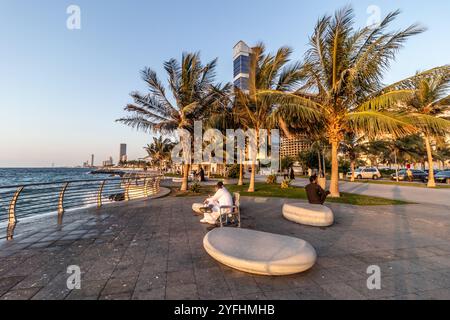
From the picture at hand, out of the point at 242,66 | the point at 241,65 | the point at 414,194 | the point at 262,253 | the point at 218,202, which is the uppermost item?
the point at 241,65

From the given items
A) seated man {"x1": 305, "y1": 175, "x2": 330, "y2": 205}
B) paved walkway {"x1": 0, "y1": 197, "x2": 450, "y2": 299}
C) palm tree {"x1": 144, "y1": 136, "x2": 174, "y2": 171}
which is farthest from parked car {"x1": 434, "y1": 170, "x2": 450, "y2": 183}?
palm tree {"x1": 144, "y1": 136, "x2": 174, "y2": 171}

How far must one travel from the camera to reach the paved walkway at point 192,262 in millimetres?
2738

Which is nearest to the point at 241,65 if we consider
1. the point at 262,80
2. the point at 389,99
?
the point at 262,80

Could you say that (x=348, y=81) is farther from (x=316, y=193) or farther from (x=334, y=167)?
(x=316, y=193)

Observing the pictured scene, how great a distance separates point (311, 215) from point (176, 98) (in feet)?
36.4

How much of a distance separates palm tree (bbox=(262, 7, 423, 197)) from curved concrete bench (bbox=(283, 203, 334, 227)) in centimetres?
481

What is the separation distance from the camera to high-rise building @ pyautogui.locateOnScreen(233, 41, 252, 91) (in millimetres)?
14945

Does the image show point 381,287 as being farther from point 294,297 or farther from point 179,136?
point 179,136

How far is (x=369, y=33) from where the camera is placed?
938cm

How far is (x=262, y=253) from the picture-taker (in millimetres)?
3246

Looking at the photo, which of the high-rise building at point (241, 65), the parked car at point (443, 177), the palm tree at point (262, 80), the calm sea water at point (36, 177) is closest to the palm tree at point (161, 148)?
the calm sea water at point (36, 177)

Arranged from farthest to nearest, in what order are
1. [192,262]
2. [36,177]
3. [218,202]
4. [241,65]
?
[36,177] < [241,65] < [218,202] < [192,262]
